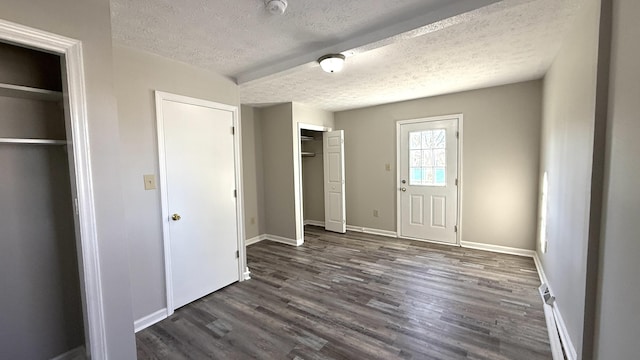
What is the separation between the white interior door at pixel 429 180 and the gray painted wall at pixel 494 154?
149 mm

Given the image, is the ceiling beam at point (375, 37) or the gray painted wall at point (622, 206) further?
the ceiling beam at point (375, 37)

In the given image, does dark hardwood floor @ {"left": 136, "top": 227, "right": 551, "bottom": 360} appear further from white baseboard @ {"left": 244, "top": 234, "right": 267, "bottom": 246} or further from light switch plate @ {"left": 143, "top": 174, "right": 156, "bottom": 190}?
light switch plate @ {"left": 143, "top": 174, "right": 156, "bottom": 190}

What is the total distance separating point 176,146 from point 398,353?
2562 mm

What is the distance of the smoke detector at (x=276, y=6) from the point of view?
1.53 meters

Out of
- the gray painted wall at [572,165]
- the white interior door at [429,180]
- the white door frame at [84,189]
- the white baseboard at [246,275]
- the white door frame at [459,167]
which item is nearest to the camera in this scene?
the white door frame at [84,189]

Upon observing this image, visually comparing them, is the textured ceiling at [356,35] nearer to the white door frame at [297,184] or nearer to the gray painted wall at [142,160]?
the gray painted wall at [142,160]

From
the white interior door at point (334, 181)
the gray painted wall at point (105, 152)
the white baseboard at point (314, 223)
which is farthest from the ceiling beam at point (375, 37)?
the white baseboard at point (314, 223)

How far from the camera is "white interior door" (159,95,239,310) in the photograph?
2.45 meters

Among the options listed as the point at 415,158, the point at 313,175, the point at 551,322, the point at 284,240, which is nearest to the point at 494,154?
the point at 415,158

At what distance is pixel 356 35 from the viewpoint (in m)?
2.05

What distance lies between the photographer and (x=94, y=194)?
4.84ft

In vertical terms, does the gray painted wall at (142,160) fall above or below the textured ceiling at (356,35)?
below

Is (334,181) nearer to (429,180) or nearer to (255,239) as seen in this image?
(429,180)

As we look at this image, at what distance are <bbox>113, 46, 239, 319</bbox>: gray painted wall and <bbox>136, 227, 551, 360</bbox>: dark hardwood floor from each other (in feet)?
1.24
